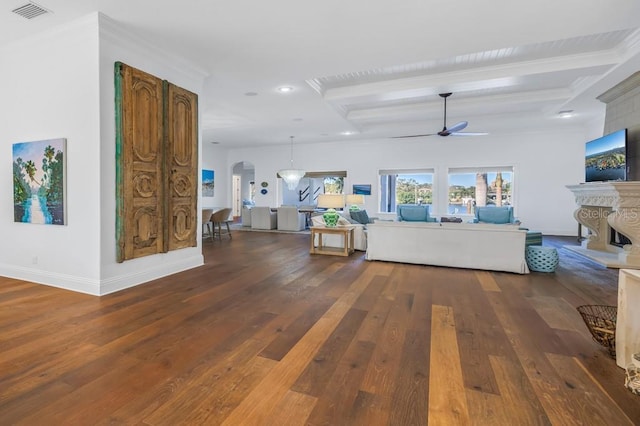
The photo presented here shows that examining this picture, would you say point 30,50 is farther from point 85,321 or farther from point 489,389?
point 489,389

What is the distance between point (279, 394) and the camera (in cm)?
180

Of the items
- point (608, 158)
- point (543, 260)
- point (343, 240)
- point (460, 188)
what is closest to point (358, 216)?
point (343, 240)

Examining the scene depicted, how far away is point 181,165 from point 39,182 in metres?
1.61

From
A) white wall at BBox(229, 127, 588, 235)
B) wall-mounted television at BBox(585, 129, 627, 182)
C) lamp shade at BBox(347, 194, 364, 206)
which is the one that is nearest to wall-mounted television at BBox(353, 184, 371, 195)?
white wall at BBox(229, 127, 588, 235)

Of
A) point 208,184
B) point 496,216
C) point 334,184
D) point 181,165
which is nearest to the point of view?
point 181,165

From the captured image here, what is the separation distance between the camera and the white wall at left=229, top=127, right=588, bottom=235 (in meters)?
8.48

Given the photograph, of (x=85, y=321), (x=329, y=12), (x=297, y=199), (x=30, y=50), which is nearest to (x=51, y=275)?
(x=85, y=321)

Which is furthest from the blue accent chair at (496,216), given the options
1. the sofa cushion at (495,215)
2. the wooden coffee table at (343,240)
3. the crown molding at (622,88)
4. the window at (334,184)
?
the window at (334,184)

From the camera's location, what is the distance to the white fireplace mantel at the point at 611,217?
14.8ft

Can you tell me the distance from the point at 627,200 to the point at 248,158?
10.3 m

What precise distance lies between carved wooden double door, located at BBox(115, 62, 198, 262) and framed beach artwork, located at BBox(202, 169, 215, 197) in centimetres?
656

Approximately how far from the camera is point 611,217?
471 cm

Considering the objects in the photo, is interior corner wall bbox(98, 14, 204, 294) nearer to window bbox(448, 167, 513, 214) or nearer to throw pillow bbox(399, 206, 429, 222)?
throw pillow bbox(399, 206, 429, 222)

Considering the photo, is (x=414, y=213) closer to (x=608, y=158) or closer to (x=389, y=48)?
(x=608, y=158)
